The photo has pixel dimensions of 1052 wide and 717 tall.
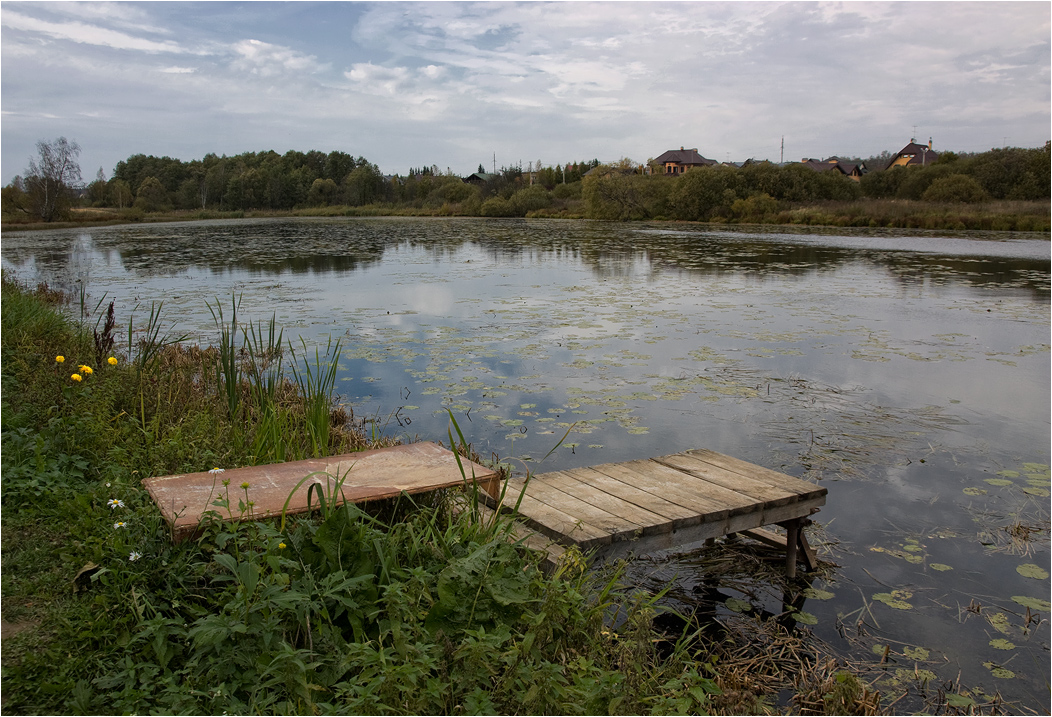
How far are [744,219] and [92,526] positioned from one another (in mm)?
42518

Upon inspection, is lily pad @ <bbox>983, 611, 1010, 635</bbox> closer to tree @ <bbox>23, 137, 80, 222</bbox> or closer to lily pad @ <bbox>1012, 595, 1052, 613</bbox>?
lily pad @ <bbox>1012, 595, 1052, 613</bbox>

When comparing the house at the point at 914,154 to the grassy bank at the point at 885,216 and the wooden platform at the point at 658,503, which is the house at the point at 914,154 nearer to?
the grassy bank at the point at 885,216

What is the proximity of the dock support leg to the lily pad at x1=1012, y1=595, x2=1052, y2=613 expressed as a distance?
39.6 inches

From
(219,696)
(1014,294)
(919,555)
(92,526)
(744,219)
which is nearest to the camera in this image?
(219,696)

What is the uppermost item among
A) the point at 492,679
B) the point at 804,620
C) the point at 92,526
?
the point at 92,526

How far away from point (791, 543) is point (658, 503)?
85 centimetres

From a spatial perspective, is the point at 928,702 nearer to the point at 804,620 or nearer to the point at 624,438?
the point at 804,620

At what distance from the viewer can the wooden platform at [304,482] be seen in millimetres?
2578

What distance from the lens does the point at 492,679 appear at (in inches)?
88.2

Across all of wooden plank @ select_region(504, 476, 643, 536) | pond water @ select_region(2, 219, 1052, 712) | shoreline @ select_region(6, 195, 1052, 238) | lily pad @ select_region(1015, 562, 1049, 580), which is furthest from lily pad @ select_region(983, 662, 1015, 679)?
shoreline @ select_region(6, 195, 1052, 238)

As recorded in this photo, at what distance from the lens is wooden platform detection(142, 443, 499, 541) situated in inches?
102

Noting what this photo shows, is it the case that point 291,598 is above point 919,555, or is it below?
above

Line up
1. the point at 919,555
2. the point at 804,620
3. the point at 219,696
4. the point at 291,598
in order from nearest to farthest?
the point at 219,696
the point at 291,598
the point at 804,620
the point at 919,555

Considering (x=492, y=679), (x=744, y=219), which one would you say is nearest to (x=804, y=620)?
(x=492, y=679)
